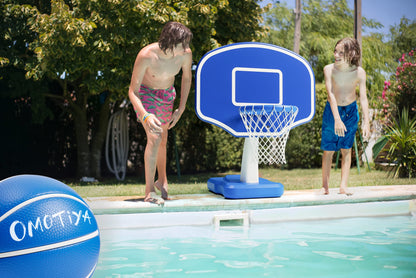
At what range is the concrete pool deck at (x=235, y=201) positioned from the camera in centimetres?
476

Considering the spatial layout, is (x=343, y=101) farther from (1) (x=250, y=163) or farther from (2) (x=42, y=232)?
(2) (x=42, y=232)

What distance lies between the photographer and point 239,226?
5.06 meters

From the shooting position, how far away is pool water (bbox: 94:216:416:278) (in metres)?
3.36

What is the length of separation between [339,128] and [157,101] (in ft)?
8.35

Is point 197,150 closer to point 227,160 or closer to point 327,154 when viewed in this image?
point 227,160

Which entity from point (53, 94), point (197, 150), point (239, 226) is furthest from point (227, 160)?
point (239, 226)

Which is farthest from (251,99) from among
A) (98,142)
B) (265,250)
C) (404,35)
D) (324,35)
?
(404,35)

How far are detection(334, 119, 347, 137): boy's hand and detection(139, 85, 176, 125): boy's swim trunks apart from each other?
7.67ft

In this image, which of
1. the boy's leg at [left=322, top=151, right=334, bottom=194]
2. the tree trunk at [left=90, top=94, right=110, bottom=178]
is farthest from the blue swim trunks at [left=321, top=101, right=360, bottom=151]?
the tree trunk at [left=90, top=94, right=110, bottom=178]

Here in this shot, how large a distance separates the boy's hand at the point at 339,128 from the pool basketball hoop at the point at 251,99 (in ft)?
1.81

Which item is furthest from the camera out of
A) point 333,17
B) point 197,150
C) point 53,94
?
point 333,17

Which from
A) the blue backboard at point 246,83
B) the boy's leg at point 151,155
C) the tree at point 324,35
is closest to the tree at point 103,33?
the blue backboard at point 246,83

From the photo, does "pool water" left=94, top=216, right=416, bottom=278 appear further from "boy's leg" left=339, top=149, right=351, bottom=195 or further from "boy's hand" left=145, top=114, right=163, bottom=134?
"boy's hand" left=145, top=114, right=163, bottom=134

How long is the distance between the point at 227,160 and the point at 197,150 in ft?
3.05
